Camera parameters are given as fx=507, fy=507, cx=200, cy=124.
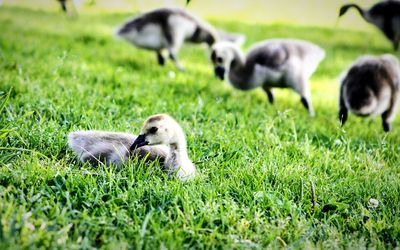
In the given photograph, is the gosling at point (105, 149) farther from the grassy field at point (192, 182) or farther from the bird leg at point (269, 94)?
the bird leg at point (269, 94)

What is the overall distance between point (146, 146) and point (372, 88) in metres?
3.19

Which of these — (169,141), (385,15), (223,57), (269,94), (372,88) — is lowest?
(269,94)

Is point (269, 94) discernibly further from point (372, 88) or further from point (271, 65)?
point (372, 88)

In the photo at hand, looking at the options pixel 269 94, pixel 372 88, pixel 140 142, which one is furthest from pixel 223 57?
pixel 140 142

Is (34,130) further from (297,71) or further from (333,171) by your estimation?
(297,71)

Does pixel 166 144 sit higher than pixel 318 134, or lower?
higher

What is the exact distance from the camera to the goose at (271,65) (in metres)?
6.53

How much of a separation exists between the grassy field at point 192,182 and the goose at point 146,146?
0.11 metres

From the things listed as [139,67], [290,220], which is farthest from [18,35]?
[290,220]

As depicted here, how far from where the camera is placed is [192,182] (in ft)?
11.1

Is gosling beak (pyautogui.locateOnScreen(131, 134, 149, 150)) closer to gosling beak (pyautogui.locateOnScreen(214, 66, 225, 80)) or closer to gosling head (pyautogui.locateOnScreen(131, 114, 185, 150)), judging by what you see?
gosling head (pyautogui.locateOnScreen(131, 114, 185, 150))

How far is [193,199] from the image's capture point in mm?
3188

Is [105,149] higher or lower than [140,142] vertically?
lower

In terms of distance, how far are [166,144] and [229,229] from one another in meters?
0.81
